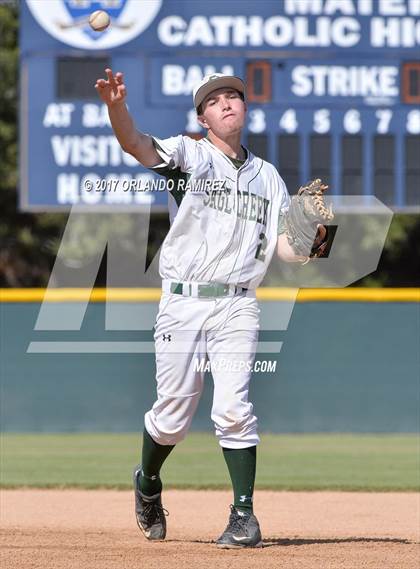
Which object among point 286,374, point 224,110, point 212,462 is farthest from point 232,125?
point 286,374

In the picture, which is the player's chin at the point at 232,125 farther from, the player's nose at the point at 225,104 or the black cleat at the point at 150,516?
the black cleat at the point at 150,516

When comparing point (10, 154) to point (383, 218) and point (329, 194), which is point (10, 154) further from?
point (329, 194)

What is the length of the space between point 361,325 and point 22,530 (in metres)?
5.28

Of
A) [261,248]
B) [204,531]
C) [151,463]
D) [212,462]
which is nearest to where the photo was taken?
[261,248]

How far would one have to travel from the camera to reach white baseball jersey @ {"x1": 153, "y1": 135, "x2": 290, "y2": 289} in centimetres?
405

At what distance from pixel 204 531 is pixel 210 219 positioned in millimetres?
1478

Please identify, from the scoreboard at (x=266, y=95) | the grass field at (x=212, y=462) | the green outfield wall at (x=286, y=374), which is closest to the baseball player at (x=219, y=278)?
the grass field at (x=212, y=462)

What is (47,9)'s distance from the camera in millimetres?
9039

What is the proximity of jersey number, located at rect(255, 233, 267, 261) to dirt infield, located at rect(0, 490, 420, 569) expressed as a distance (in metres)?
1.02

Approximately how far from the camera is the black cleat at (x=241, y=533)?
4.03 metres

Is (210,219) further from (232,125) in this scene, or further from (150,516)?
(150,516)

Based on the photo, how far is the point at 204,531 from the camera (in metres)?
4.87

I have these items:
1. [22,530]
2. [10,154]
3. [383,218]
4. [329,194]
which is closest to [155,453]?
[22,530]

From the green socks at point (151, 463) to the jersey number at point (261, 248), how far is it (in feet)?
2.50
